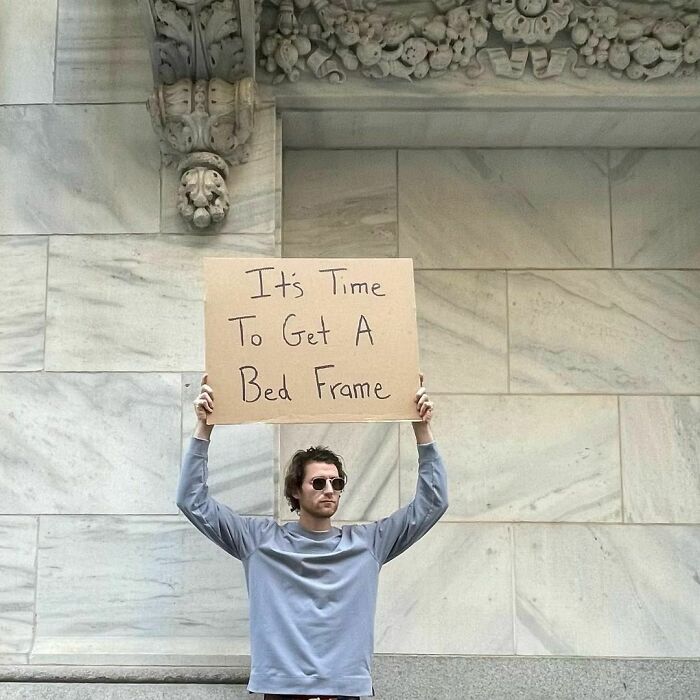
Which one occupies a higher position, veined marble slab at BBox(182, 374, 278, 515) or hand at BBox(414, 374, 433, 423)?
hand at BBox(414, 374, 433, 423)

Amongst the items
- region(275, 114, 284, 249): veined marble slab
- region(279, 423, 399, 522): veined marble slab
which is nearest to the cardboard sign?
region(275, 114, 284, 249): veined marble slab

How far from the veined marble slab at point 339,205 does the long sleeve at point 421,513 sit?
1658 millimetres

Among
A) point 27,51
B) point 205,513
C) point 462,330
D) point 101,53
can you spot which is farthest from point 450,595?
point 27,51

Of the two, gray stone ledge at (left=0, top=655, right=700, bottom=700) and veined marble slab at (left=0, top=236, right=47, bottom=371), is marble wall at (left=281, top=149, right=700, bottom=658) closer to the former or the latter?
gray stone ledge at (left=0, top=655, right=700, bottom=700)

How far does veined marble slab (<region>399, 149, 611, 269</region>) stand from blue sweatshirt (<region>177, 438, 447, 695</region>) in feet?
5.54

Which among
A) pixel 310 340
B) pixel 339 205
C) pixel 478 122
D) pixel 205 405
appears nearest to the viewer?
pixel 205 405

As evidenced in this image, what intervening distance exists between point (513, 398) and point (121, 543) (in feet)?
6.04

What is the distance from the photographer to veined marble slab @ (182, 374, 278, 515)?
4.78m

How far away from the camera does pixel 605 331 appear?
5.41 meters

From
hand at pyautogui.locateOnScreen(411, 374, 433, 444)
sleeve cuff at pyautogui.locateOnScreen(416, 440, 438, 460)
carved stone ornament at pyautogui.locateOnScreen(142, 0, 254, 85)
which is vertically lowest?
sleeve cuff at pyautogui.locateOnScreen(416, 440, 438, 460)

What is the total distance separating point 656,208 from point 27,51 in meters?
2.95

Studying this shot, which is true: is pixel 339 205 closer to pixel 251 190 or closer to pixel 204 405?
pixel 251 190

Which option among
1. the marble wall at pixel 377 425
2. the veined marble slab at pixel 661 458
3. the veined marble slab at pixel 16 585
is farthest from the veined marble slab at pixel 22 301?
the veined marble slab at pixel 661 458

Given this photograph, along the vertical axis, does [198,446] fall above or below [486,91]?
below
